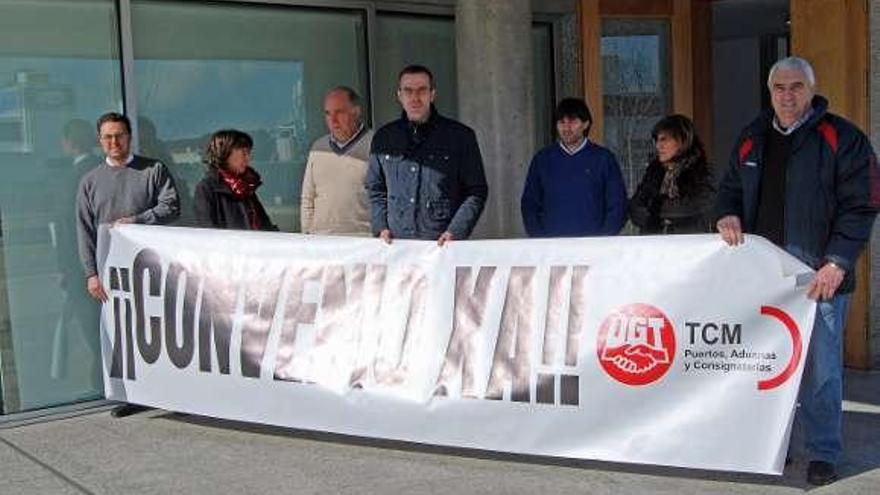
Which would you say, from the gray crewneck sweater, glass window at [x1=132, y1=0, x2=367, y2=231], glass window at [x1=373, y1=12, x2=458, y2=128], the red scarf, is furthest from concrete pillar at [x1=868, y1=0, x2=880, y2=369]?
the gray crewneck sweater

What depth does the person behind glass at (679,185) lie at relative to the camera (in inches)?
211

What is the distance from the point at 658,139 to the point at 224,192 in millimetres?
→ 2382

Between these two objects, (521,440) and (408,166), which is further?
(408,166)

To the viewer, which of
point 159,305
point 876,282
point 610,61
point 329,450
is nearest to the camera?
point 329,450

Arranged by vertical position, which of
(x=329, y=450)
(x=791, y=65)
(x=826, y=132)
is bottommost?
(x=329, y=450)

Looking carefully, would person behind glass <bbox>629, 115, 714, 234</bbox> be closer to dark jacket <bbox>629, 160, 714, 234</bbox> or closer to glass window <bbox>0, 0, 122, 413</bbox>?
dark jacket <bbox>629, 160, 714, 234</bbox>

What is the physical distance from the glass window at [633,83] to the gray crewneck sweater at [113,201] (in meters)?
3.55

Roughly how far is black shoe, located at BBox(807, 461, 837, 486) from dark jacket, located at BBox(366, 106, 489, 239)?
1.95m

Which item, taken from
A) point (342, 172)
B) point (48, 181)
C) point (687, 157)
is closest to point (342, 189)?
point (342, 172)

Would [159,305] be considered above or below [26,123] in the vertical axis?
below

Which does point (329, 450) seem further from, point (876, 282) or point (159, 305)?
point (876, 282)

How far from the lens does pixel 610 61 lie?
7883 millimetres

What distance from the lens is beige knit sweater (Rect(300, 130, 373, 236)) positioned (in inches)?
228

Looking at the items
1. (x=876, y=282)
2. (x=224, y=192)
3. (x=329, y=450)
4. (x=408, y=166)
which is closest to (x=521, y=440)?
(x=329, y=450)
